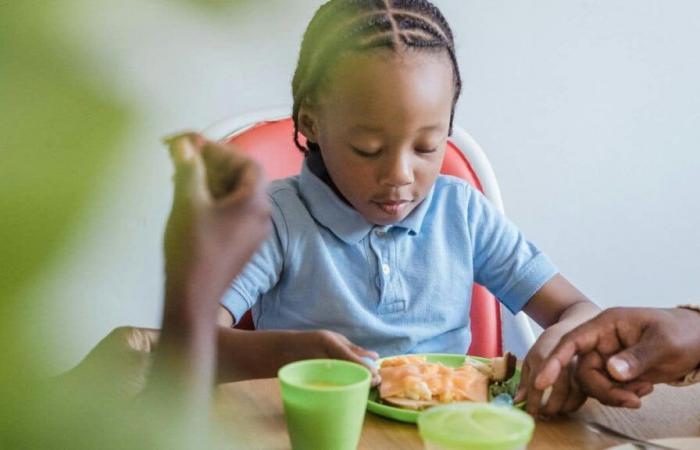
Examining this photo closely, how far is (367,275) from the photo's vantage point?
3.27 feet

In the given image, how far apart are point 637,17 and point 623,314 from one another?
3.29ft

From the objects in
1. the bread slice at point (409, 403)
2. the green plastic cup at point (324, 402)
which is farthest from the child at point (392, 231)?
the green plastic cup at point (324, 402)

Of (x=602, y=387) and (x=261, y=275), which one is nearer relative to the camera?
(x=602, y=387)

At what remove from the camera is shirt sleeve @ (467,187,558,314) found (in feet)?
3.48

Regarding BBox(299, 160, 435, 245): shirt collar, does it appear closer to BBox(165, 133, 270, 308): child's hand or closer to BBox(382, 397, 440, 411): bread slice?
BBox(382, 397, 440, 411): bread slice

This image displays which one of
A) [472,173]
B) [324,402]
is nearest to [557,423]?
[324,402]

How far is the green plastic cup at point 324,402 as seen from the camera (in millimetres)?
538

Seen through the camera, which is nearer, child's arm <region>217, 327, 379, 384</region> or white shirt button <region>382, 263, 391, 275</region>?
child's arm <region>217, 327, 379, 384</region>

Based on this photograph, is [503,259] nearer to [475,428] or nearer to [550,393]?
[550,393]

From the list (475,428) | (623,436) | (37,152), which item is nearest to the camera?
(37,152)

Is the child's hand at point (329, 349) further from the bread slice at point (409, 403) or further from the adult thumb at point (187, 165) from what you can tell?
the adult thumb at point (187, 165)

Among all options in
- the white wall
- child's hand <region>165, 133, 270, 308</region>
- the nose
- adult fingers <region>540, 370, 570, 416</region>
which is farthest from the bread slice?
the white wall

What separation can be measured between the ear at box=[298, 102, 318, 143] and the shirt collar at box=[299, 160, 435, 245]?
0.20 ft

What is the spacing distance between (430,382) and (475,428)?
233 mm
